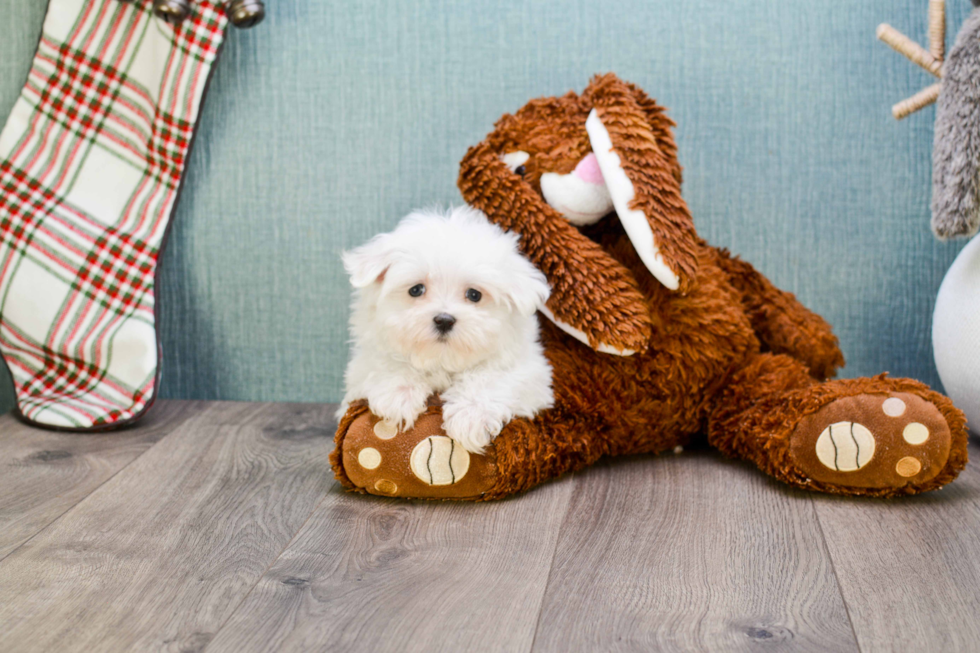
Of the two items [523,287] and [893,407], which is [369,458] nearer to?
[523,287]

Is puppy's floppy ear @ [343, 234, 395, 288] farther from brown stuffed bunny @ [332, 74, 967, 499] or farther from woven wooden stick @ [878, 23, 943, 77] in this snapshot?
woven wooden stick @ [878, 23, 943, 77]

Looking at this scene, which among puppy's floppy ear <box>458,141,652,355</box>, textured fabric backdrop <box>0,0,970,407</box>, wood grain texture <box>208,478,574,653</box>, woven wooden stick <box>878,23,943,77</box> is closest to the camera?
wood grain texture <box>208,478,574,653</box>

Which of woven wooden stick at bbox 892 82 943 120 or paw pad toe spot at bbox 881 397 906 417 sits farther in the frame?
woven wooden stick at bbox 892 82 943 120

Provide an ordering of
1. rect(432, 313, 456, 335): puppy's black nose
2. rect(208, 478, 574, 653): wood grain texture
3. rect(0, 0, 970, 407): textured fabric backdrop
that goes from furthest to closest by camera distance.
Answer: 1. rect(0, 0, 970, 407): textured fabric backdrop
2. rect(432, 313, 456, 335): puppy's black nose
3. rect(208, 478, 574, 653): wood grain texture

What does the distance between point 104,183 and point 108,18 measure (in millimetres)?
265

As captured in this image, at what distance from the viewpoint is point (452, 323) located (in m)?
0.96

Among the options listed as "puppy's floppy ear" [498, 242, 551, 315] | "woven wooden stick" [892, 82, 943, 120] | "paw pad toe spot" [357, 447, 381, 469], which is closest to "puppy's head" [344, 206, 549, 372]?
"puppy's floppy ear" [498, 242, 551, 315]

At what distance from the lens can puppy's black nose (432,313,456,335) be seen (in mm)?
957

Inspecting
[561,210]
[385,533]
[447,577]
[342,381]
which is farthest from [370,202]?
[447,577]

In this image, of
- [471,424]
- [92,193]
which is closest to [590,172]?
[471,424]

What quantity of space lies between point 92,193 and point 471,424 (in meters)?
0.82

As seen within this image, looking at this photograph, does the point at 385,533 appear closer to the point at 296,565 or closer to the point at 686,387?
the point at 296,565

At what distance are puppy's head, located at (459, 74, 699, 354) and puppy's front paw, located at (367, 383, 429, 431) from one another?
219 mm

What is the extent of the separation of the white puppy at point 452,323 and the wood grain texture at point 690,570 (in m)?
0.17
